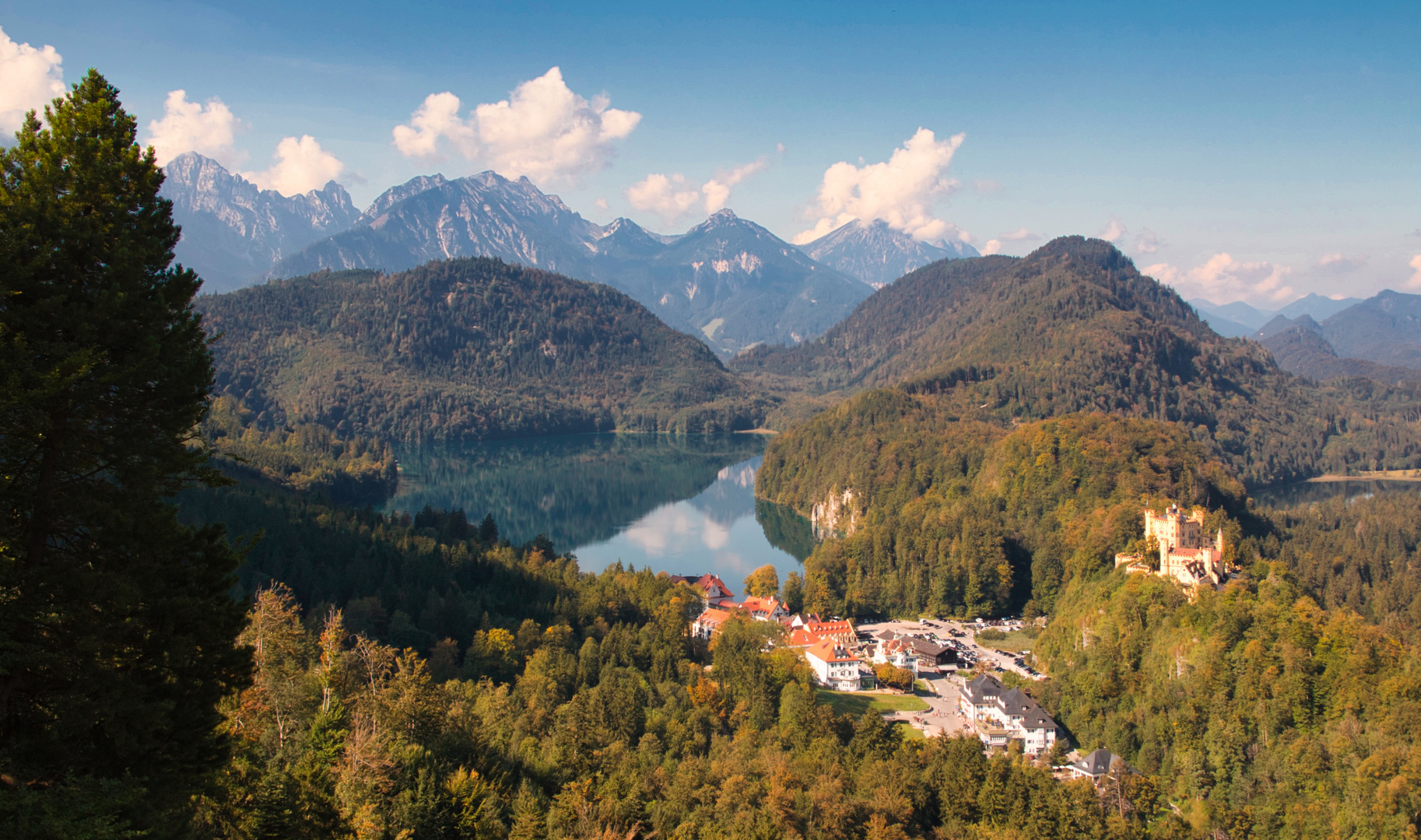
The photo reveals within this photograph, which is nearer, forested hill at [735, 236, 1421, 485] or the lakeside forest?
the lakeside forest

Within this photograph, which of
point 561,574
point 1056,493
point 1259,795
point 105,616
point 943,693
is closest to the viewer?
point 105,616

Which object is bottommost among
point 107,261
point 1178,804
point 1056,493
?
point 1178,804

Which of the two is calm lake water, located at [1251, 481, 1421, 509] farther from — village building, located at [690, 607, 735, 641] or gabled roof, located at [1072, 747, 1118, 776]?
gabled roof, located at [1072, 747, 1118, 776]

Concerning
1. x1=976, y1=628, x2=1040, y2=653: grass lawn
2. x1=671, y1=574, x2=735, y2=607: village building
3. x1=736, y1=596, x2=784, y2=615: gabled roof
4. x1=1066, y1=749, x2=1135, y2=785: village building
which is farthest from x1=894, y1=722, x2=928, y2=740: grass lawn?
x1=671, y1=574, x2=735, y2=607: village building

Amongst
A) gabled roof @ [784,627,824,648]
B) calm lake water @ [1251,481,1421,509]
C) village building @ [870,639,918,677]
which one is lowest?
village building @ [870,639,918,677]

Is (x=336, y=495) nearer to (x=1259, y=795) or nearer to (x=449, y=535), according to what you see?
(x=449, y=535)

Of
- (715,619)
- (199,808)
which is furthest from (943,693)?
(199,808)

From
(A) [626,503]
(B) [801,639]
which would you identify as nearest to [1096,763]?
(B) [801,639]
